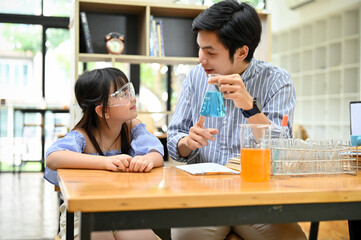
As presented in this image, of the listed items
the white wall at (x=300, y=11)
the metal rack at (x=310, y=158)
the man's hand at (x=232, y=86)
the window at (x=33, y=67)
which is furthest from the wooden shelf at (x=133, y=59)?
the window at (x=33, y=67)

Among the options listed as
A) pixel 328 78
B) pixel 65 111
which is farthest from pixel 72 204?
pixel 65 111

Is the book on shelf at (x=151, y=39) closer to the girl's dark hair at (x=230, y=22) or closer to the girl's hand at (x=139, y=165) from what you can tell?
the girl's dark hair at (x=230, y=22)

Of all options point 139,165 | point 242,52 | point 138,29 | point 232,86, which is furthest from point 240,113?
point 138,29

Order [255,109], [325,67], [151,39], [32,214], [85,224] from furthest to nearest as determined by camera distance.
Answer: [325,67] → [32,214] → [151,39] → [255,109] → [85,224]

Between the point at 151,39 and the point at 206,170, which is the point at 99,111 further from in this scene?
the point at 151,39

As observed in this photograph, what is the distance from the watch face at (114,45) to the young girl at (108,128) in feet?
5.26

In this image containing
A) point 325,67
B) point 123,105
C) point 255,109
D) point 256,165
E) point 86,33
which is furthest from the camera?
point 325,67

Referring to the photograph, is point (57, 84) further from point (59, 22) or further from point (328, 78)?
point (328, 78)

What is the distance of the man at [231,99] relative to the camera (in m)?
1.42

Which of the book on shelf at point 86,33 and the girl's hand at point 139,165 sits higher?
the book on shelf at point 86,33

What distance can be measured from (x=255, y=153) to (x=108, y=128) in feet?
2.41

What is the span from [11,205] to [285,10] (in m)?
5.71

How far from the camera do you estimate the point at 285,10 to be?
26.7 ft

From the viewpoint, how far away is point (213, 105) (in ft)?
4.25
